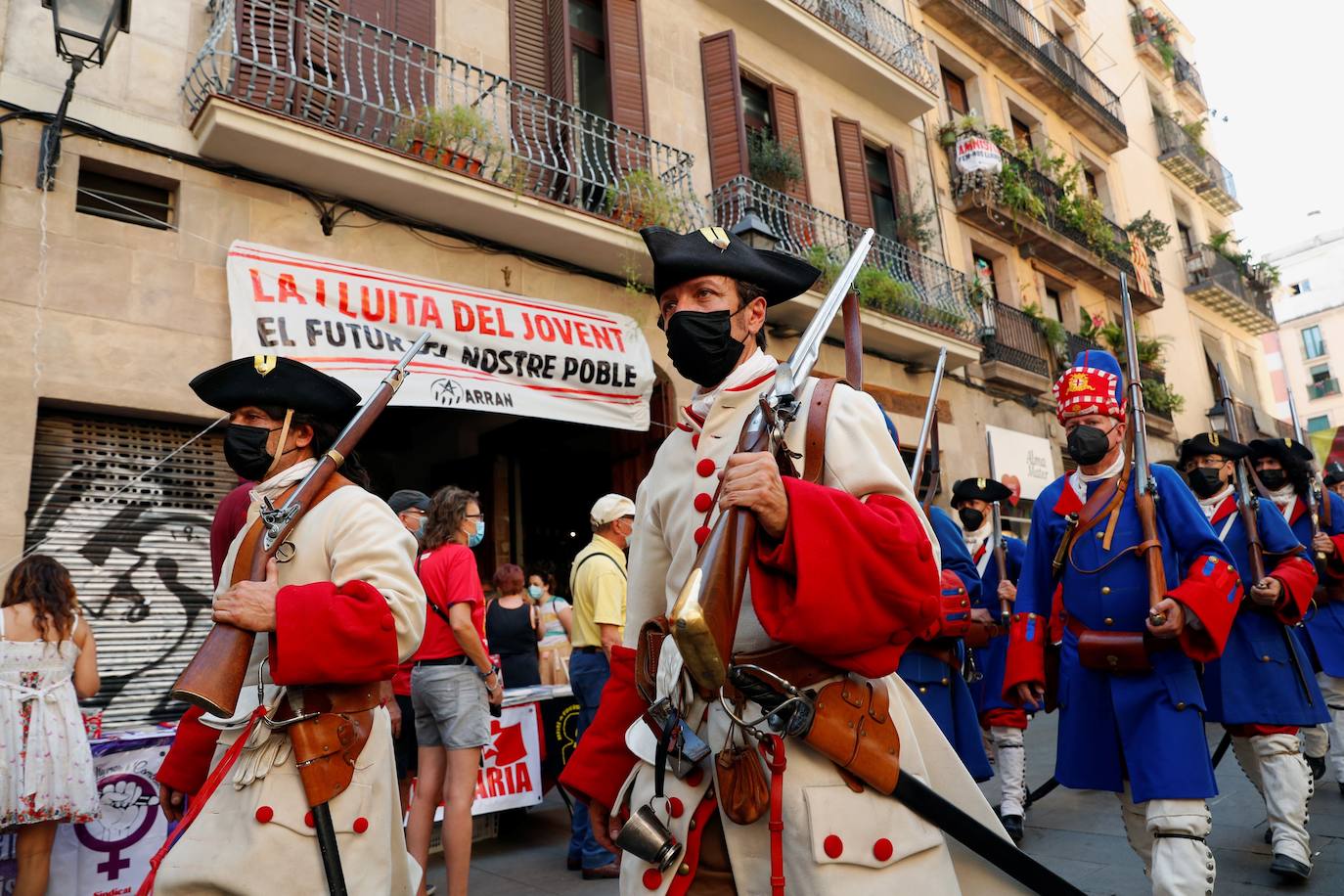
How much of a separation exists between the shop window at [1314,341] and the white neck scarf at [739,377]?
195 ft

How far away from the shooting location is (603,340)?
9.55 m

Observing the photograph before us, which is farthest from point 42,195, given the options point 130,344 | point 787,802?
point 787,802

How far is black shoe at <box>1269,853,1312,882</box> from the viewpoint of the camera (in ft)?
12.8

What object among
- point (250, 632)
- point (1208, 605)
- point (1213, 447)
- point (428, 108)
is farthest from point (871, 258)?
point (250, 632)

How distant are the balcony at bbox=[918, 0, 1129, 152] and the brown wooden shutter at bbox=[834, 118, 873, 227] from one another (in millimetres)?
4687

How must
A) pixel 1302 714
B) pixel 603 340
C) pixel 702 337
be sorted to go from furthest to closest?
pixel 603 340, pixel 1302 714, pixel 702 337

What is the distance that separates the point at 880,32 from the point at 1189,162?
14.1m

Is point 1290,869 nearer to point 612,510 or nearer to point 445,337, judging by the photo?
point 612,510

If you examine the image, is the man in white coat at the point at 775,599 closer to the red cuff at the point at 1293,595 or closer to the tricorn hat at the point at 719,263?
the tricorn hat at the point at 719,263

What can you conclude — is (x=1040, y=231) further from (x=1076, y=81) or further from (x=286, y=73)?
(x=286, y=73)

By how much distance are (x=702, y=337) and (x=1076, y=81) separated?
21.8m

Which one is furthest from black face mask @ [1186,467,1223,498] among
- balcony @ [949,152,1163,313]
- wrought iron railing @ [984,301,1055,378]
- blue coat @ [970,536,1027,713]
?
balcony @ [949,152,1163,313]

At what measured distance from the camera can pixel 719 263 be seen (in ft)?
6.93

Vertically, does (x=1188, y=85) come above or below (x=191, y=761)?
above
